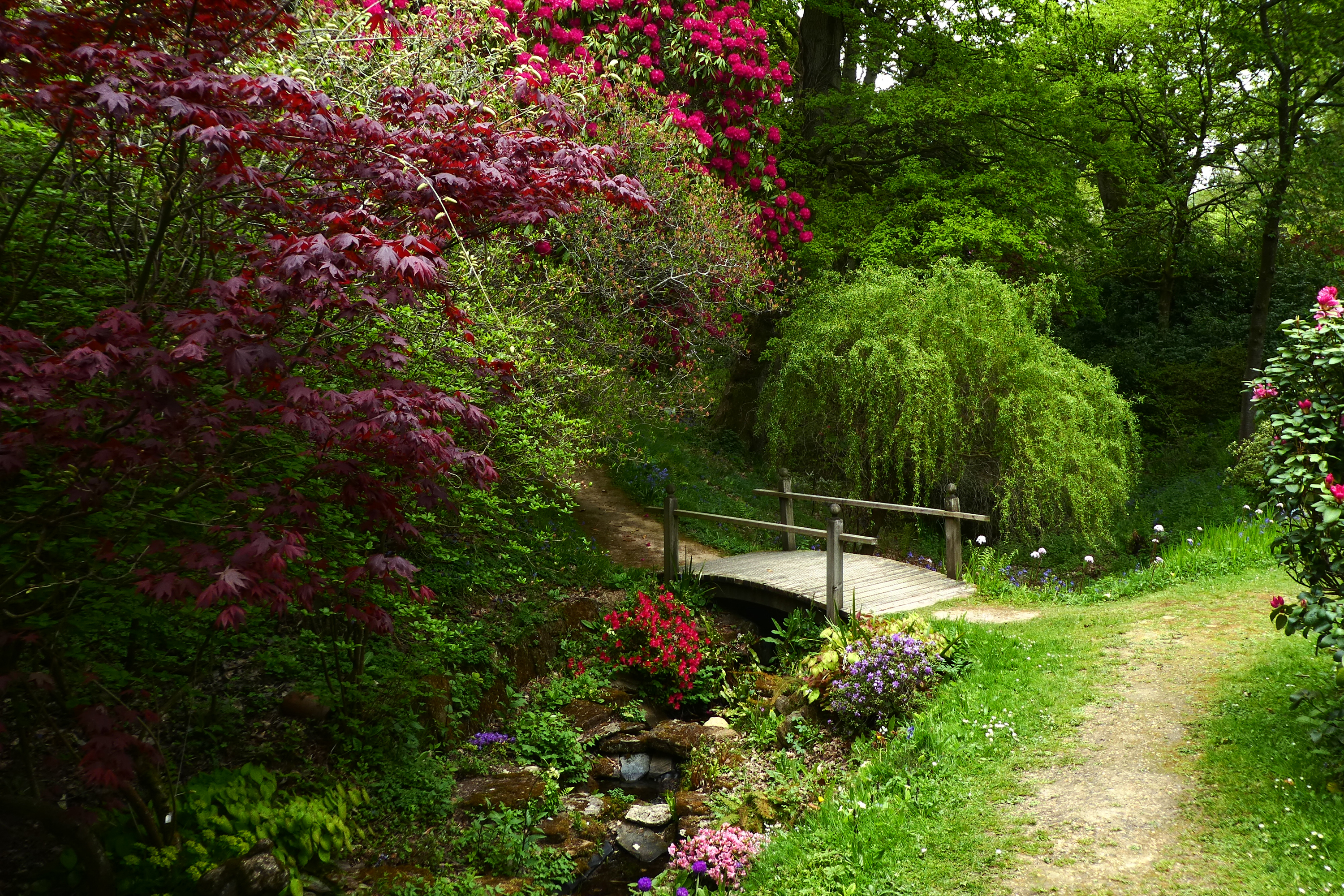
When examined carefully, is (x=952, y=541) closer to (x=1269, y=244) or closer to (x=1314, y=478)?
(x=1314, y=478)

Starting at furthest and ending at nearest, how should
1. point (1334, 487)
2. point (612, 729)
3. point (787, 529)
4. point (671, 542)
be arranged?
point (671, 542) < point (787, 529) < point (612, 729) < point (1334, 487)

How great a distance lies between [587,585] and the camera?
10.3m

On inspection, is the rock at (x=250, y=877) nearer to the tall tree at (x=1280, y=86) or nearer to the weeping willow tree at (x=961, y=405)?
the weeping willow tree at (x=961, y=405)

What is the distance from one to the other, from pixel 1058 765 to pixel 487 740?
451cm

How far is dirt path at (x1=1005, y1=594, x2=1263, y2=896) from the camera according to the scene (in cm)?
458

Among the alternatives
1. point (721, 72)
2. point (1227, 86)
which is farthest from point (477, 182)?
point (1227, 86)

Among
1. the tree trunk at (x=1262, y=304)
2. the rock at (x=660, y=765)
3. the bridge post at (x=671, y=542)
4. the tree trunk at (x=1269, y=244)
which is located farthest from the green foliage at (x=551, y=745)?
the tree trunk at (x=1262, y=304)

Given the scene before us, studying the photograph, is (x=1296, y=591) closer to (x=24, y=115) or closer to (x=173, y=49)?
(x=173, y=49)

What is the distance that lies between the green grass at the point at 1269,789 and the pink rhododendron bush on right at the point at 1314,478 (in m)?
0.25

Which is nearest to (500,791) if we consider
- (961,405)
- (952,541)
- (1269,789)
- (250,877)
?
(250,877)

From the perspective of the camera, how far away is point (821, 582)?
377 inches

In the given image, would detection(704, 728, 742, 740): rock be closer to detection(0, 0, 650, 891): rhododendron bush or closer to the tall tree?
detection(0, 0, 650, 891): rhododendron bush

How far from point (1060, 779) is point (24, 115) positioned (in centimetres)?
740

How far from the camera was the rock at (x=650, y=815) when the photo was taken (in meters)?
6.85
